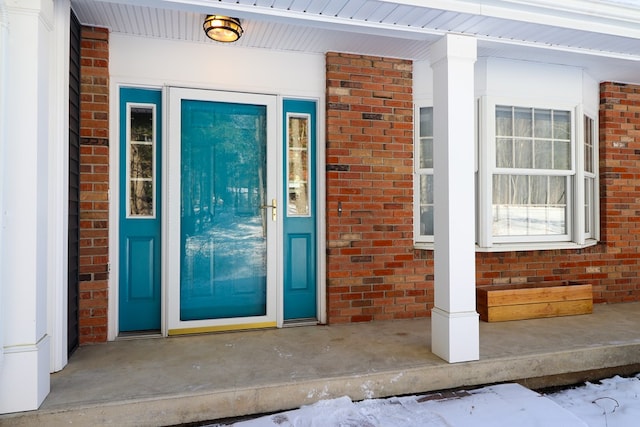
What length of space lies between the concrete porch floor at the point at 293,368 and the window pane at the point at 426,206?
3.08 feet

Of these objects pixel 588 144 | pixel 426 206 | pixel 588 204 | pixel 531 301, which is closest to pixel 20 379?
pixel 426 206

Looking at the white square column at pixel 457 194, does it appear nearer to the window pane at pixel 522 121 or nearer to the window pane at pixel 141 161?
the window pane at pixel 522 121

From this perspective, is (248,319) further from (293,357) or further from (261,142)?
(261,142)

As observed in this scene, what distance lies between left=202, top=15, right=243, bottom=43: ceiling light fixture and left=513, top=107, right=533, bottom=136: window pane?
9.12 ft

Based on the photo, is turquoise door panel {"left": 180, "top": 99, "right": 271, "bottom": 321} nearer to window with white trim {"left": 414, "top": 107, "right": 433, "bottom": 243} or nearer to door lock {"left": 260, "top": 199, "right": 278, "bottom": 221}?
door lock {"left": 260, "top": 199, "right": 278, "bottom": 221}

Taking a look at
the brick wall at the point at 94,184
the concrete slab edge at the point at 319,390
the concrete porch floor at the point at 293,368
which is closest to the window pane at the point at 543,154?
the concrete porch floor at the point at 293,368

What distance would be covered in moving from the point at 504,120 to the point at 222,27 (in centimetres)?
280

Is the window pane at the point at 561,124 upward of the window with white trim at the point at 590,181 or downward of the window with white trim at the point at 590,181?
upward

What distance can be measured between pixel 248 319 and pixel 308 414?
55.0 inches

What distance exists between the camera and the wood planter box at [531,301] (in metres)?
3.93

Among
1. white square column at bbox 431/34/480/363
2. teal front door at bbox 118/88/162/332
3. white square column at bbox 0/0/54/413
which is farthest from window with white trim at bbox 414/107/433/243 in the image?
white square column at bbox 0/0/54/413

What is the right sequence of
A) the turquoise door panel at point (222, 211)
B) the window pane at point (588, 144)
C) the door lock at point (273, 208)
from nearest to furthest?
the turquoise door panel at point (222, 211) < the door lock at point (273, 208) < the window pane at point (588, 144)

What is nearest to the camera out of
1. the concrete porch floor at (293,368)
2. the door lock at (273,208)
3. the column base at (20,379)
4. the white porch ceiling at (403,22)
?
the column base at (20,379)

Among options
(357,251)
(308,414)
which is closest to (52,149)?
(308,414)
